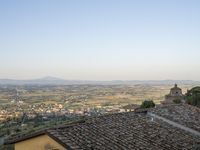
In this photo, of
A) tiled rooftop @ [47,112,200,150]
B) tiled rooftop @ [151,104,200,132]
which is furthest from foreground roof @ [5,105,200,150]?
tiled rooftop @ [151,104,200,132]

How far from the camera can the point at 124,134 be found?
11.9 metres

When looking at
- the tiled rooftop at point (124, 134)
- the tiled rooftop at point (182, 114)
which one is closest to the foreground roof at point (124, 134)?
the tiled rooftop at point (124, 134)

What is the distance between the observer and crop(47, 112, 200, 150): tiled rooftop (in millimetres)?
10547

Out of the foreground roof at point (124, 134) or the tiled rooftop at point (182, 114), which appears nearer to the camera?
the foreground roof at point (124, 134)

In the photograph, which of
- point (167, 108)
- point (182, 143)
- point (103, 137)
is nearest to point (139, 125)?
point (182, 143)

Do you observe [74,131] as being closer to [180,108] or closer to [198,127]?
[198,127]

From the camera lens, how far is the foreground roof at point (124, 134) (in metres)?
10.5

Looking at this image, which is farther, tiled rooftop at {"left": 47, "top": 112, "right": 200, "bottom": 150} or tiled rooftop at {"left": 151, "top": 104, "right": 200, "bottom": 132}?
tiled rooftop at {"left": 151, "top": 104, "right": 200, "bottom": 132}

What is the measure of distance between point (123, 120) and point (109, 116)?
1.60 ft

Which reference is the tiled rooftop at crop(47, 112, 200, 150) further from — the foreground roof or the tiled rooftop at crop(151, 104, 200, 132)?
the tiled rooftop at crop(151, 104, 200, 132)

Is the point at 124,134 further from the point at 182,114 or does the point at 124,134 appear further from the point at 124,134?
the point at 182,114

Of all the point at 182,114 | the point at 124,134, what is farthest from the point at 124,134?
the point at 182,114

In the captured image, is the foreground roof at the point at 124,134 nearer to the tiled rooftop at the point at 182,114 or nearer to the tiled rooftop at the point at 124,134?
the tiled rooftop at the point at 124,134

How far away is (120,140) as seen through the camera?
445 inches
